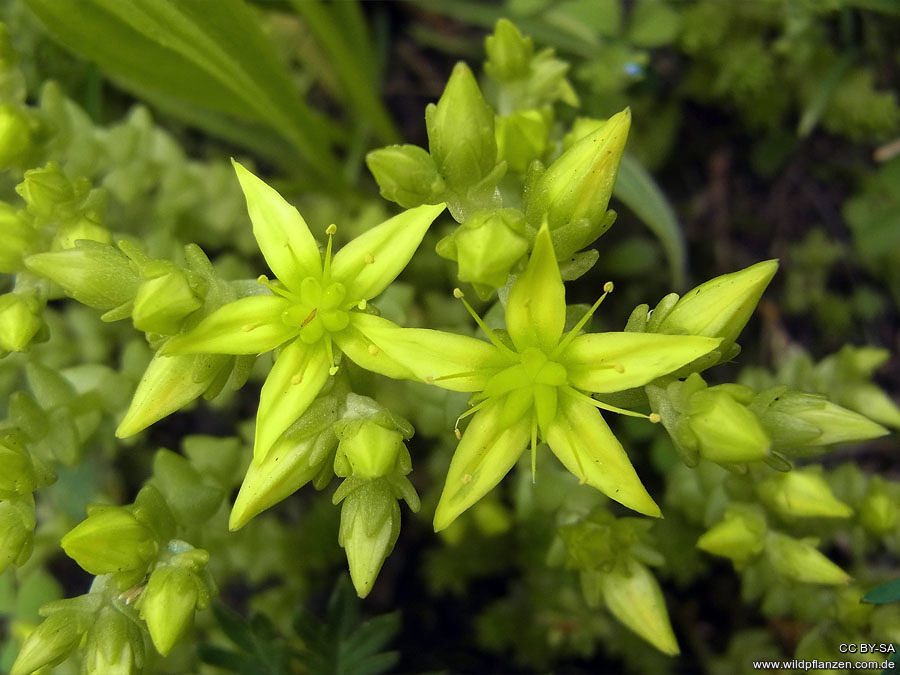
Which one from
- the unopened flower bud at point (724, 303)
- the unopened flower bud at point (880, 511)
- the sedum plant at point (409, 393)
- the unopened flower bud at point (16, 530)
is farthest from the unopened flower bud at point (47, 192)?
the unopened flower bud at point (880, 511)

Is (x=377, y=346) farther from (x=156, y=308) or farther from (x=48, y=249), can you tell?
(x=48, y=249)

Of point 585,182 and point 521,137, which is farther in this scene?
point 521,137

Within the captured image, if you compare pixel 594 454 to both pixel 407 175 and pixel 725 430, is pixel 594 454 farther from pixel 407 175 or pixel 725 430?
pixel 407 175

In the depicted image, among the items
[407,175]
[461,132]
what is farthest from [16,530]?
[461,132]

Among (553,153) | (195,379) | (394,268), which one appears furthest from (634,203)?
(195,379)

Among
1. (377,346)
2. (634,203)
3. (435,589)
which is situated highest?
(377,346)

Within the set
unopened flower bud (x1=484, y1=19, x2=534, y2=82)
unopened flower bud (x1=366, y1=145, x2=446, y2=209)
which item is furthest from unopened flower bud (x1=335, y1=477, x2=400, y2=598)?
unopened flower bud (x1=484, y1=19, x2=534, y2=82)
